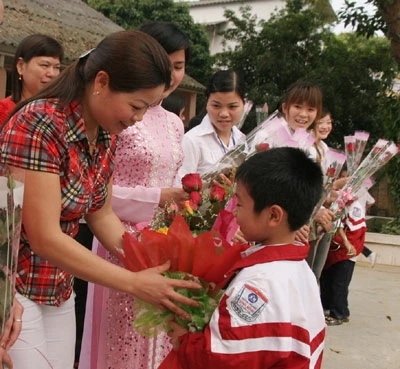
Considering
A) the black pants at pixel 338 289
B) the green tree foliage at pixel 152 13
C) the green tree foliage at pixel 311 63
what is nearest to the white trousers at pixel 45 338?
the black pants at pixel 338 289

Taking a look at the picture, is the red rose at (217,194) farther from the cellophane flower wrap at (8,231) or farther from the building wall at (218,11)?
the building wall at (218,11)

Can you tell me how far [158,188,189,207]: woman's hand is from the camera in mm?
2549

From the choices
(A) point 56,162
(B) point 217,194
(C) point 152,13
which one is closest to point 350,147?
(B) point 217,194

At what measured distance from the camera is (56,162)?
1863 mm

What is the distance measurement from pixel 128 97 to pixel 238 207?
1.65 ft

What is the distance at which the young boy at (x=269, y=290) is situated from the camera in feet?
6.02

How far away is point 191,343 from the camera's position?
1.91 meters

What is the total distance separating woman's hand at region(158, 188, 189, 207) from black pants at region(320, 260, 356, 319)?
3.23 meters

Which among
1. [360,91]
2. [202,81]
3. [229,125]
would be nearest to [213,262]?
[229,125]

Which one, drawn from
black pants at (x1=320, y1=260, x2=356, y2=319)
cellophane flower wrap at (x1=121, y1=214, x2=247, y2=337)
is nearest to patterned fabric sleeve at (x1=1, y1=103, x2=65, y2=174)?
cellophane flower wrap at (x1=121, y1=214, x2=247, y2=337)

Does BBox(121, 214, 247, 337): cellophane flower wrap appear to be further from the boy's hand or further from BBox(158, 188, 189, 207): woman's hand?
BBox(158, 188, 189, 207): woman's hand

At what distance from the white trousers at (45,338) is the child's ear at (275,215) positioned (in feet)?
2.39

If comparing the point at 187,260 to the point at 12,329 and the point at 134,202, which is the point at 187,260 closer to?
the point at 12,329

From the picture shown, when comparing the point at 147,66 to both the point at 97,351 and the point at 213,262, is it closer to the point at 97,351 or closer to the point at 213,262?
the point at 213,262
